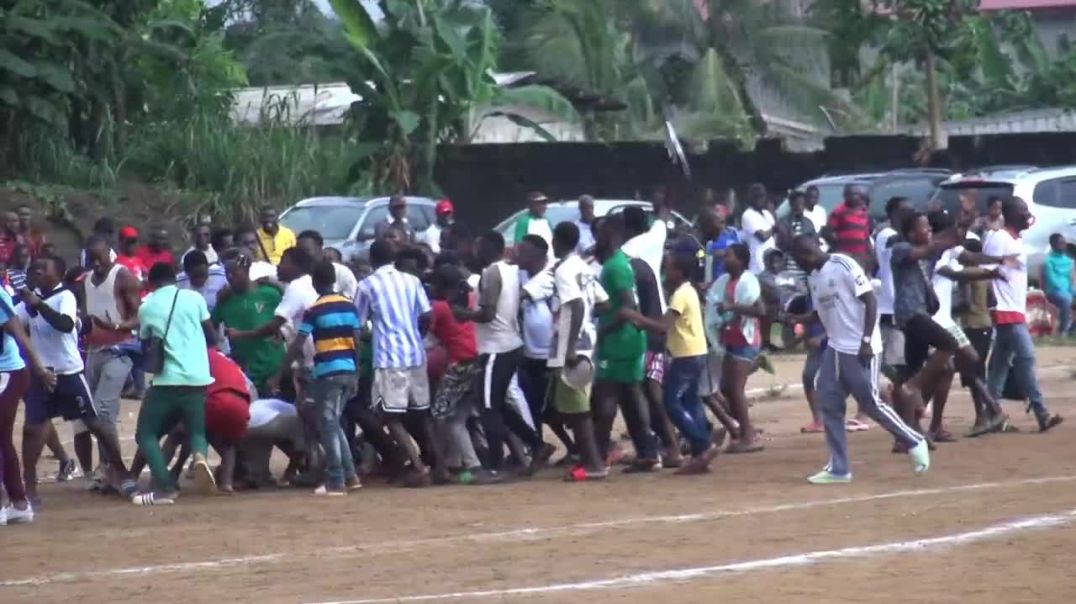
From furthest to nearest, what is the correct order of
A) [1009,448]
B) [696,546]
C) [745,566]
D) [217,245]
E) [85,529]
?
[217,245], [1009,448], [85,529], [696,546], [745,566]

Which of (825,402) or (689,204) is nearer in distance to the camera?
(825,402)

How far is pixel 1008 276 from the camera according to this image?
14273 millimetres

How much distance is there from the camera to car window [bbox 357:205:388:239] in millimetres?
23844

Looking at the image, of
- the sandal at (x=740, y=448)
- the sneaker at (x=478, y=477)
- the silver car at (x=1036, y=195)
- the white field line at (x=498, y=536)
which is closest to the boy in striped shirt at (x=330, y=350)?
the sneaker at (x=478, y=477)

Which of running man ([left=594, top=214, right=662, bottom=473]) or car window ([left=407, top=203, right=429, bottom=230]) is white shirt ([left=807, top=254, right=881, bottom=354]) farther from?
car window ([left=407, top=203, right=429, bottom=230])

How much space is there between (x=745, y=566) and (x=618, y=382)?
3558 millimetres

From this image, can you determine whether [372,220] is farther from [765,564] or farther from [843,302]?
[765,564]

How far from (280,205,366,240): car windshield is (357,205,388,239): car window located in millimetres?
128

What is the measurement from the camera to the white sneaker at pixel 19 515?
11.5m

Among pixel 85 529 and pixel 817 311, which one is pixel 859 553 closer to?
pixel 817 311

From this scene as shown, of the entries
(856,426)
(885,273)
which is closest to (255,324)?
(885,273)

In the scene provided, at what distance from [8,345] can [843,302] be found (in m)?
5.11

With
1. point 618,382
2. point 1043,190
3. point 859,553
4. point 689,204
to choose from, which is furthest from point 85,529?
point 689,204

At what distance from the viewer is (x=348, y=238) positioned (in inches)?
939
